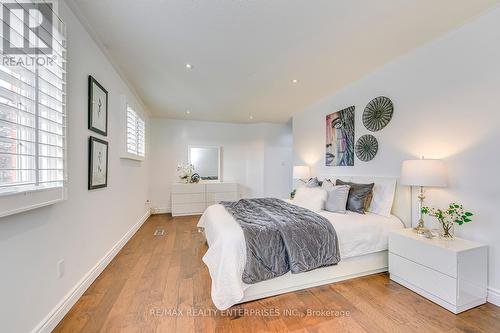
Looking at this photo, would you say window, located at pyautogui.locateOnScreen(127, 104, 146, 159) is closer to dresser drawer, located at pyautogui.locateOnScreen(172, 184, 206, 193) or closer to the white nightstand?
dresser drawer, located at pyautogui.locateOnScreen(172, 184, 206, 193)

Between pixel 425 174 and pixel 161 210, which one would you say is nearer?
pixel 425 174

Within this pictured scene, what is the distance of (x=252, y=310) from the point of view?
5.81 feet

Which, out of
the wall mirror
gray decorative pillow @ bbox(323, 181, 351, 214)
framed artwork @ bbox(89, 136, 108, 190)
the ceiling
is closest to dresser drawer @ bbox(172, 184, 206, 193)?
the wall mirror

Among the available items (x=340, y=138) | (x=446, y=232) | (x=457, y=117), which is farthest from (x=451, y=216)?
(x=340, y=138)

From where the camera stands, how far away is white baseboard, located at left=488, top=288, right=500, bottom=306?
1812mm

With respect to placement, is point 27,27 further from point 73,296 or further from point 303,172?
point 303,172

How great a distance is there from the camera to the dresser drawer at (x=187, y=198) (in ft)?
16.8

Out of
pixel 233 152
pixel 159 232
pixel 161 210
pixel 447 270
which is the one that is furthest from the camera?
pixel 233 152

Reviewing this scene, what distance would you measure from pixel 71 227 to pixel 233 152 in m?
4.55

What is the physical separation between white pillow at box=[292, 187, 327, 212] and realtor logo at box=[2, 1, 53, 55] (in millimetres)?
2964

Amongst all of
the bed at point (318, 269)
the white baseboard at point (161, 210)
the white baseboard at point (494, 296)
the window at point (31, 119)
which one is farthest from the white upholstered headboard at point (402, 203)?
the white baseboard at point (161, 210)

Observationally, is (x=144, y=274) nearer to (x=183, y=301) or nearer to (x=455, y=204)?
(x=183, y=301)

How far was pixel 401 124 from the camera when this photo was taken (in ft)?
8.69

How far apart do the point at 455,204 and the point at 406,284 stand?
37.0 inches
